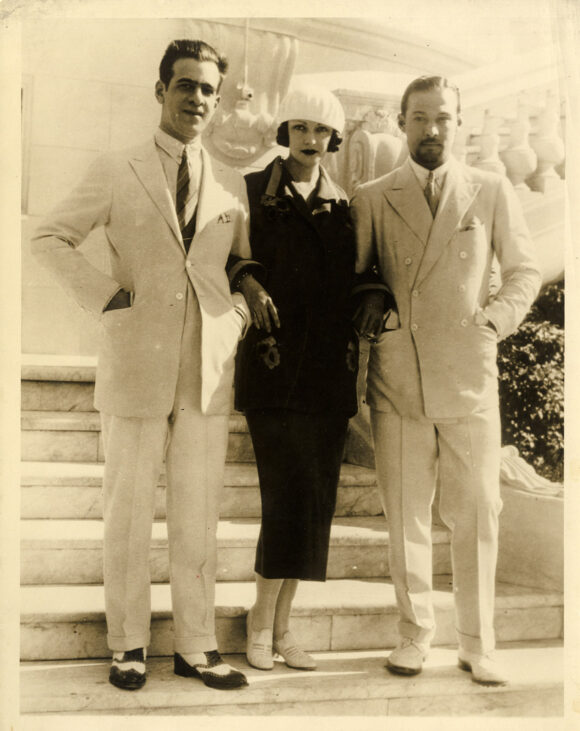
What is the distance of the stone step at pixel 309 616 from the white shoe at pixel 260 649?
107mm

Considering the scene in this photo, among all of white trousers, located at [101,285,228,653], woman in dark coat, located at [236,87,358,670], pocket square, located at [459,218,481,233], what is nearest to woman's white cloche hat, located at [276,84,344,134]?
woman in dark coat, located at [236,87,358,670]

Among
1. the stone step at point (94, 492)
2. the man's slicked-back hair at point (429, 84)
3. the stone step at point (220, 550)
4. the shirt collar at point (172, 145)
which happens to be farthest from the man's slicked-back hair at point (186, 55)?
the stone step at point (220, 550)

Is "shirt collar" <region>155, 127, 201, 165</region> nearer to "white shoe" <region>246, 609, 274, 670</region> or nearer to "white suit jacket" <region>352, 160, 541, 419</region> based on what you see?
"white suit jacket" <region>352, 160, 541, 419</region>

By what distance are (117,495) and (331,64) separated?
7.29ft

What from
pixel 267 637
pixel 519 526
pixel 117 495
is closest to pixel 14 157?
pixel 117 495

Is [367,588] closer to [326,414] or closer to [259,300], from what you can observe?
[326,414]

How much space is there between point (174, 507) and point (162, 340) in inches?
23.8

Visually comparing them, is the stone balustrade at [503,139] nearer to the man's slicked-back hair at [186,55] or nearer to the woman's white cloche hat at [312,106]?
the woman's white cloche hat at [312,106]

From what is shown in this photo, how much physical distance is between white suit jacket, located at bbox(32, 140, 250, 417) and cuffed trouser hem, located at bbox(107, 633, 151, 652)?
79 centimetres

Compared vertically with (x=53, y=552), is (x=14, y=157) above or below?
above

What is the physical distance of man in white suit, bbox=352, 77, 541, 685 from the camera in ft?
10.6

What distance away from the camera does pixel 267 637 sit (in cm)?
324

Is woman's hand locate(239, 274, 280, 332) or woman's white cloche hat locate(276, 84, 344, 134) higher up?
woman's white cloche hat locate(276, 84, 344, 134)

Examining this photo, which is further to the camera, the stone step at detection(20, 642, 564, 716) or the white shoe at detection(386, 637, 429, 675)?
the white shoe at detection(386, 637, 429, 675)
